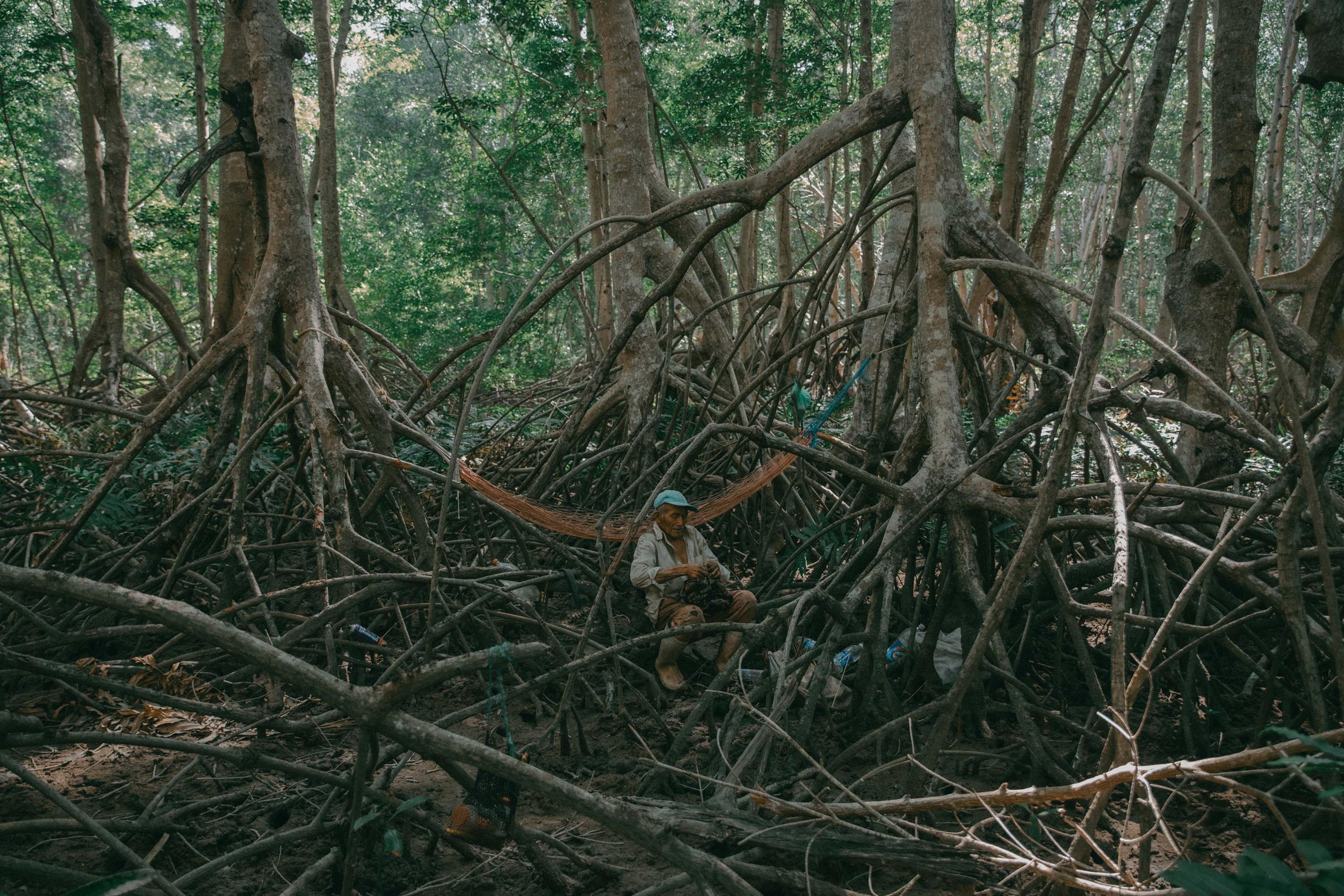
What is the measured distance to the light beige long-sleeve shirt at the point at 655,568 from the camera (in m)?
3.38

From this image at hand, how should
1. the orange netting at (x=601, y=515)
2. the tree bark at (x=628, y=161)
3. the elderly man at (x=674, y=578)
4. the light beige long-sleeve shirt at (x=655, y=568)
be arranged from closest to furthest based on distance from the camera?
the orange netting at (x=601, y=515) < the elderly man at (x=674, y=578) < the light beige long-sleeve shirt at (x=655, y=568) < the tree bark at (x=628, y=161)

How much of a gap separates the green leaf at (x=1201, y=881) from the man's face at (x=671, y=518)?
7.86ft

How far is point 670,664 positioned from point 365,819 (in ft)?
5.32

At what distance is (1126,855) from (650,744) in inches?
54.7

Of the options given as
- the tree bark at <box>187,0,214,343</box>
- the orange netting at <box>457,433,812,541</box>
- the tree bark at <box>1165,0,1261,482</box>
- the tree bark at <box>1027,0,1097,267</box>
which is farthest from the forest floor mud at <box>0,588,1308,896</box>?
the tree bark at <box>187,0,214,343</box>

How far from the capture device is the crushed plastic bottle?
2947 mm

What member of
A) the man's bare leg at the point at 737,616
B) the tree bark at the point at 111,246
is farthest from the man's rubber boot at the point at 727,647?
the tree bark at the point at 111,246

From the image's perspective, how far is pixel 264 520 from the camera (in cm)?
375

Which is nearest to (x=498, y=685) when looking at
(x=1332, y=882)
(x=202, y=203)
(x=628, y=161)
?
(x=1332, y=882)

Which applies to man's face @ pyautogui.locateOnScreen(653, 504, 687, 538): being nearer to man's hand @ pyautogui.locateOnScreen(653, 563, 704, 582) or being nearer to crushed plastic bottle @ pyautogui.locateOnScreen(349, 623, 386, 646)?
man's hand @ pyautogui.locateOnScreen(653, 563, 704, 582)

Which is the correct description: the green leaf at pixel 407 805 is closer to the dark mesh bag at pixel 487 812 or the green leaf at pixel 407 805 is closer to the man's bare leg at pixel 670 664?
the dark mesh bag at pixel 487 812

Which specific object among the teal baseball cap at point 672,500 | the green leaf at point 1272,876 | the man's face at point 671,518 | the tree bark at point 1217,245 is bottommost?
the man's face at point 671,518

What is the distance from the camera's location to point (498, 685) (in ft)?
8.20

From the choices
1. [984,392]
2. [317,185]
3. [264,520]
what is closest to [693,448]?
[984,392]
